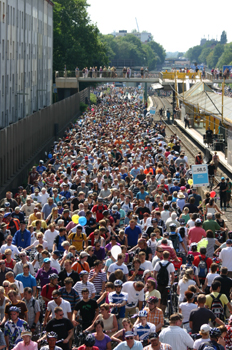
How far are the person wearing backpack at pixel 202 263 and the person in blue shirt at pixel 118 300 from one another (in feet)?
8.28

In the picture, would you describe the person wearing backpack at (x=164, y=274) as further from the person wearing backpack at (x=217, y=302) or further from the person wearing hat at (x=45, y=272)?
the person wearing hat at (x=45, y=272)

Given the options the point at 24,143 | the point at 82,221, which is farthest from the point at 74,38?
the point at 82,221

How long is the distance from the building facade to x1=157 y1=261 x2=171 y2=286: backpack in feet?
106

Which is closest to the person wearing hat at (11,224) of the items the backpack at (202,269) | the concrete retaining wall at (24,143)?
the backpack at (202,269)

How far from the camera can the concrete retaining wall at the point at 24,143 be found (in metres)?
26.4

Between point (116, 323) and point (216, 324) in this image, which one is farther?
point (216, 324)

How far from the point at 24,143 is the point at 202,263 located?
20687mm

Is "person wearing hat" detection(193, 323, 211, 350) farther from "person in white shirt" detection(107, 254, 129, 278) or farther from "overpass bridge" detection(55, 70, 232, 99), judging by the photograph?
"overpass bridge" detection(55, 70, 232, 99)

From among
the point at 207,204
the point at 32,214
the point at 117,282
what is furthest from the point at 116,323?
the point at 207,204

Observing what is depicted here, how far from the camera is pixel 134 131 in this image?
41031mm

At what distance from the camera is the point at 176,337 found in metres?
8.74

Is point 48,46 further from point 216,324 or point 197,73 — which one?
point 216,324

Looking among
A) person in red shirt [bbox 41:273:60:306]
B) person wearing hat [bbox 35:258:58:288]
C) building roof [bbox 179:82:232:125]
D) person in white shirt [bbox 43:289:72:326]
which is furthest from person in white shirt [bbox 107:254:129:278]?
building roof [bbox 179:82:232:125]

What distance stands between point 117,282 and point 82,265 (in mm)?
1693
